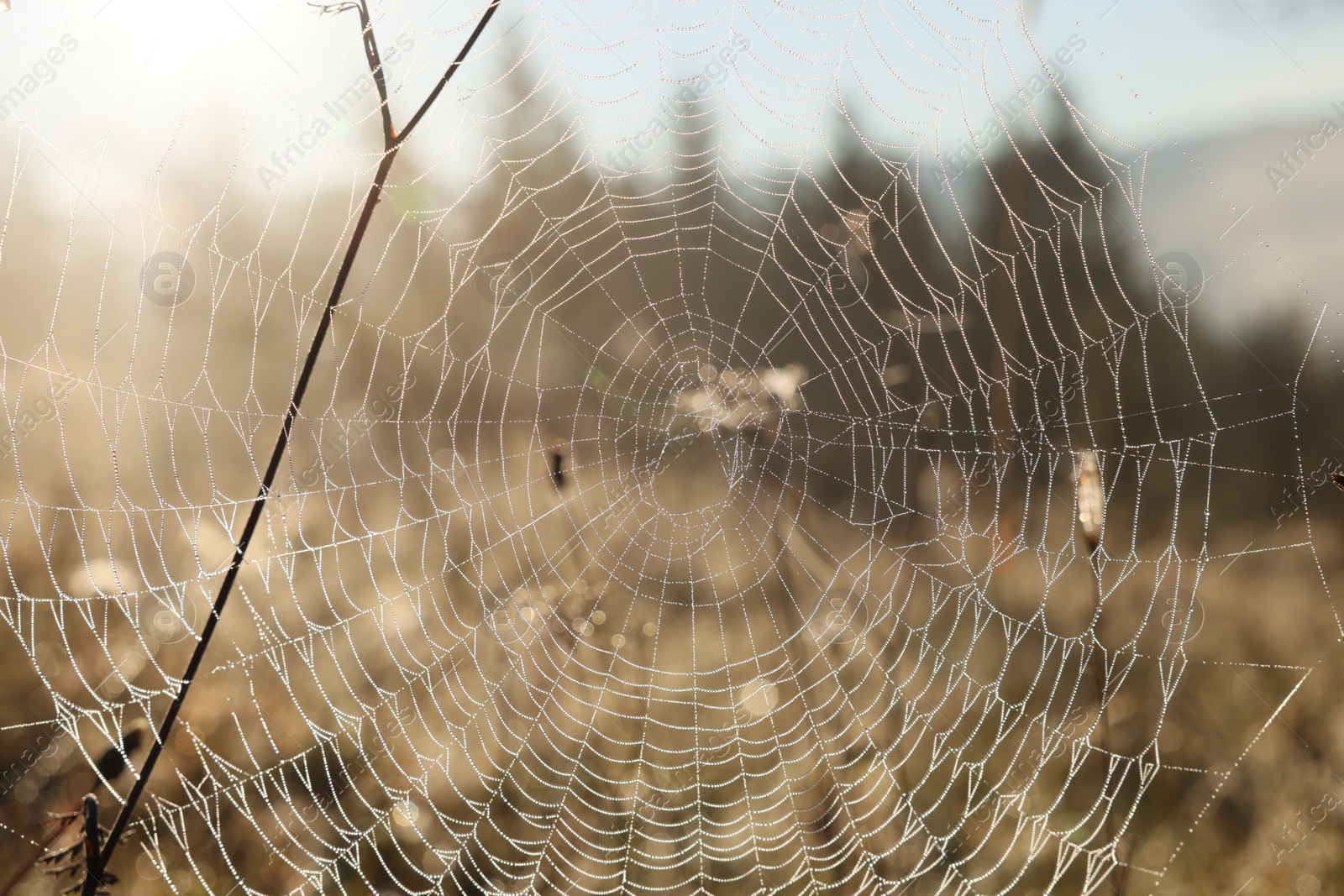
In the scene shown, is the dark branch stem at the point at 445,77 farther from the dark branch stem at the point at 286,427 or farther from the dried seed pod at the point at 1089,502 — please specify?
the dried seed pod at the point at 1089,502

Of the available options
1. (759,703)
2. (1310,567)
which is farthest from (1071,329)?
(759,703)

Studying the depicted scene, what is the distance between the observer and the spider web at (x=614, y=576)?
13.8 feet

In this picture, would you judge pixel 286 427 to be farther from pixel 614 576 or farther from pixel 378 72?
pixel 614 576

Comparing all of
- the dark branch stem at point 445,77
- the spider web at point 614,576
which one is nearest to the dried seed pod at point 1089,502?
the spider web at point 614,576

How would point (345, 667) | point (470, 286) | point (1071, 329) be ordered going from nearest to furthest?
1. point (345, 667)
2. point (470, 286)
3. point (1071, 329)

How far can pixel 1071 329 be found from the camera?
31.6 ft

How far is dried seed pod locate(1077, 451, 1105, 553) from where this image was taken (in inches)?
103

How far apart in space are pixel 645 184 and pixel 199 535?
550 cm

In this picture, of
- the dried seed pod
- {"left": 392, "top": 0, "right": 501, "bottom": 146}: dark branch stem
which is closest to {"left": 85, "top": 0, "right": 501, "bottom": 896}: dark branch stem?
{"left": 392, "top": 0, "right": 501, "bottom": 146}: dark branch stem

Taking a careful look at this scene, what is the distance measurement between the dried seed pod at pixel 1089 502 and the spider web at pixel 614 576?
0.08 ft

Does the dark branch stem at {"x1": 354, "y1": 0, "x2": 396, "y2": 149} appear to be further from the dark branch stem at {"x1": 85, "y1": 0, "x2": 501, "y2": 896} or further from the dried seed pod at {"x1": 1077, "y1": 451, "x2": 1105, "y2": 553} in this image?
the dried seed pod at {"x1": 1077, "y1": 451, "x2": 1105, "y2": 553}

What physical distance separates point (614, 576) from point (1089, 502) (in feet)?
15.3

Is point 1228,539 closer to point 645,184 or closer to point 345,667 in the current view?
point 645,184

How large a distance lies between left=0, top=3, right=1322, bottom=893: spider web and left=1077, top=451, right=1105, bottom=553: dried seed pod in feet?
0.08
